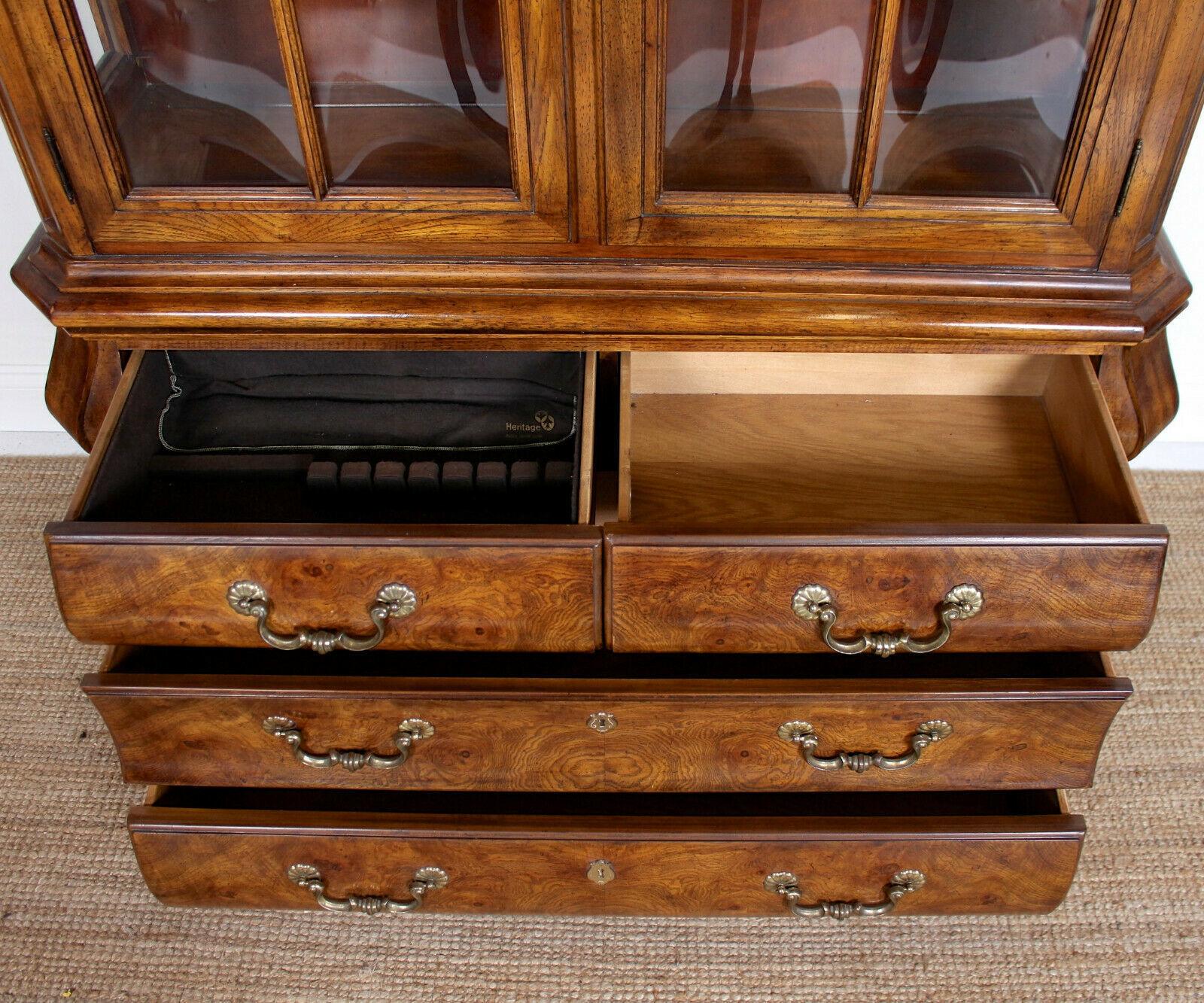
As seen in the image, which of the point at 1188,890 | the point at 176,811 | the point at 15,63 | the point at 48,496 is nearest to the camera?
the point at 15,63

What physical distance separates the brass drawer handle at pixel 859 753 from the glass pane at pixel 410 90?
18.0 inches

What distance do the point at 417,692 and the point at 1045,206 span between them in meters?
0.56

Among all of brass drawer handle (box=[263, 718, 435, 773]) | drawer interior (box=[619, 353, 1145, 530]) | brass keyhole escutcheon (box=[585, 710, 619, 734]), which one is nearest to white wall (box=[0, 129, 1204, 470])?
drawer interior (box=[619, 353, 1145, 530])

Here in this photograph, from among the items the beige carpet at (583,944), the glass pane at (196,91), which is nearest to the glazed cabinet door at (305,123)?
the glass pane at (196,91)

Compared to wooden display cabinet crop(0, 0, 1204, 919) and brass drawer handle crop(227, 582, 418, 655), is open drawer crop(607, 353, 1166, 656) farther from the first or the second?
brass drawer handle crop(227, 582, 418, 655)

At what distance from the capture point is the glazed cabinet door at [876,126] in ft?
2.37

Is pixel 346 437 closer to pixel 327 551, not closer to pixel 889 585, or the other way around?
pixel 327 551

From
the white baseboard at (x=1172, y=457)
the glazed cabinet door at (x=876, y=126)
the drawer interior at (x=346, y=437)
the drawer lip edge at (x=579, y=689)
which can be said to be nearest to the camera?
the glazed cabinet door at (x=876, y=126)

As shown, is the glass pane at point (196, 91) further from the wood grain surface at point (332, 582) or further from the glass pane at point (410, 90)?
the wood grain surface at point (332, 582)

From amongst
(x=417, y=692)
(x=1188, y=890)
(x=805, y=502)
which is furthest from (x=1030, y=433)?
(x=417, y=692)

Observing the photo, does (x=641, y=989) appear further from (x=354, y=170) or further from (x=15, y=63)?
(x=15, y=63)

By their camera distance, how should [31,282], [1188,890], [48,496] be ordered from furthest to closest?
[48,496] → [1188,890] → [31,282]

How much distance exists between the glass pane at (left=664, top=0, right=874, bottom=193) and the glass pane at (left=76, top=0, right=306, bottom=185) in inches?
10.2

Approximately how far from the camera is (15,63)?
28.4 inches
